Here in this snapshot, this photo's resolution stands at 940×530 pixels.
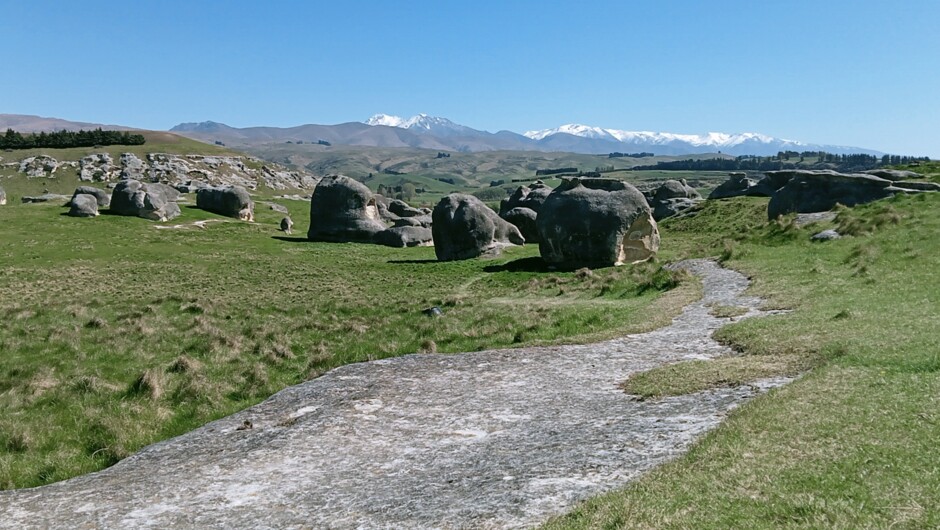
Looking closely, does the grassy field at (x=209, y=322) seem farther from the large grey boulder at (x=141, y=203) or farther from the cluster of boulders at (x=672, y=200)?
the cluster of boulders at (x=672, y=200)

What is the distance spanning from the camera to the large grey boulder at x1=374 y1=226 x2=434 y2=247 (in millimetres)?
68262

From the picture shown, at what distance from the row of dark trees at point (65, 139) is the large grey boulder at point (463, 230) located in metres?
108

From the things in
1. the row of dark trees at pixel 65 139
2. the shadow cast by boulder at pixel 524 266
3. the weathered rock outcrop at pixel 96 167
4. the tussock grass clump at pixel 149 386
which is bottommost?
the shadow cast by boulder at pixel 524 266

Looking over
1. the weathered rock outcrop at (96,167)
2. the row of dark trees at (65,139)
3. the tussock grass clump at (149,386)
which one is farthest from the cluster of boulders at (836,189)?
the row of dark trees at (65,139)

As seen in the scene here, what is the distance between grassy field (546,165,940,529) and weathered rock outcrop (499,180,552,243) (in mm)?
34932

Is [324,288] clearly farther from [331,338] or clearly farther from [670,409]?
[670,409]

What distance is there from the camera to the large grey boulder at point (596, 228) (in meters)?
42.5

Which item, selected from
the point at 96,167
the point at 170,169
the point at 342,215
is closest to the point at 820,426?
the point at 342,215

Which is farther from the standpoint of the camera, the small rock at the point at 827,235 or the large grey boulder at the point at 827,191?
the large grey boulder at the point at 827,191

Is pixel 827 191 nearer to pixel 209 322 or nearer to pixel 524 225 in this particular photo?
pixel 524 225

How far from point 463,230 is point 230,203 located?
4273cm

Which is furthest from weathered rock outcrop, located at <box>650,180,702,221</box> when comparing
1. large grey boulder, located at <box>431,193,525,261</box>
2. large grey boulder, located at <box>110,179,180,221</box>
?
large grey boulder, located at <box>110,179,180,221</box>

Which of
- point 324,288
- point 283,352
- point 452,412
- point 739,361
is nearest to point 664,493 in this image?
point 452,412

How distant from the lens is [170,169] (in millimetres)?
125312
